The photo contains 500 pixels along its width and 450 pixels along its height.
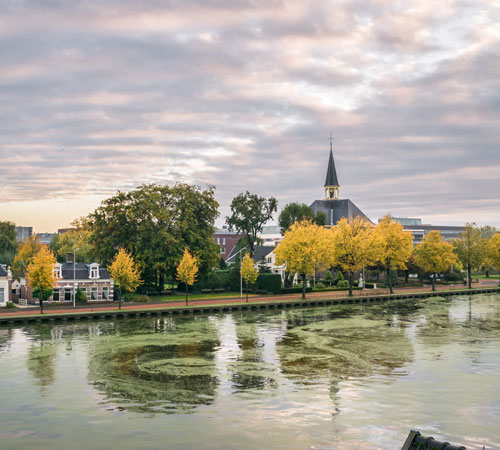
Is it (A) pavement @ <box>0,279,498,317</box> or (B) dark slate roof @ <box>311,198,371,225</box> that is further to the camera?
(B) dark slate roof @ <box>311,198,371,225</box>

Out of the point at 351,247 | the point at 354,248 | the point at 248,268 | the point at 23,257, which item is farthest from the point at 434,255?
the point at 23,257

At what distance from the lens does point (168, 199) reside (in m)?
85.5

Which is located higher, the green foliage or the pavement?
the green foliage

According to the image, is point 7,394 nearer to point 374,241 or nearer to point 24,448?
point 24,448

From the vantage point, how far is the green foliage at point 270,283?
90.6 metres

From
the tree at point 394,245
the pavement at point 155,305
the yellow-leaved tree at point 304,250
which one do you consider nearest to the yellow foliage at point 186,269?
the pavement at point 155,305

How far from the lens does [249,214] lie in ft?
322

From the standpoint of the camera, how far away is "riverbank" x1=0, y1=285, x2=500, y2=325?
2372 inches

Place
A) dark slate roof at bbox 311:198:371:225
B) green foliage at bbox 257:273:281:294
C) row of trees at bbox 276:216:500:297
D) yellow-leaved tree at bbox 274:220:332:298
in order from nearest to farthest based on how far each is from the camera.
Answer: yellow-leaved tree at bbox 274:220:332:298 → row of trees at bbox 276:216:500:297 → green foliage at bbox 257:273:281:294 → dark slate roof at bbox 311:198:371:225

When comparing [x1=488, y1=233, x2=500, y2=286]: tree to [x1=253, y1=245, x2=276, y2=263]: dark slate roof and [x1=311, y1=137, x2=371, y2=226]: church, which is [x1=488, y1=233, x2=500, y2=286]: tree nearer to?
[x1=311, y1=137, x2=371, y2=226]: church

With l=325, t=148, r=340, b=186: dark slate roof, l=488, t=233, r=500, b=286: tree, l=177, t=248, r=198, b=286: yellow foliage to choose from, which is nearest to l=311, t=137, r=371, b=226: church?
l=325, t=148, r=340, b=186: dark slate roof

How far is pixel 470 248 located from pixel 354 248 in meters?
40.0

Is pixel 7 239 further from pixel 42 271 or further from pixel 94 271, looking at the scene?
pixel 42 271

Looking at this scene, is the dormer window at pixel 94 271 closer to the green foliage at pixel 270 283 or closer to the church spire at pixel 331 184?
the green foliage at pixel 270 283
